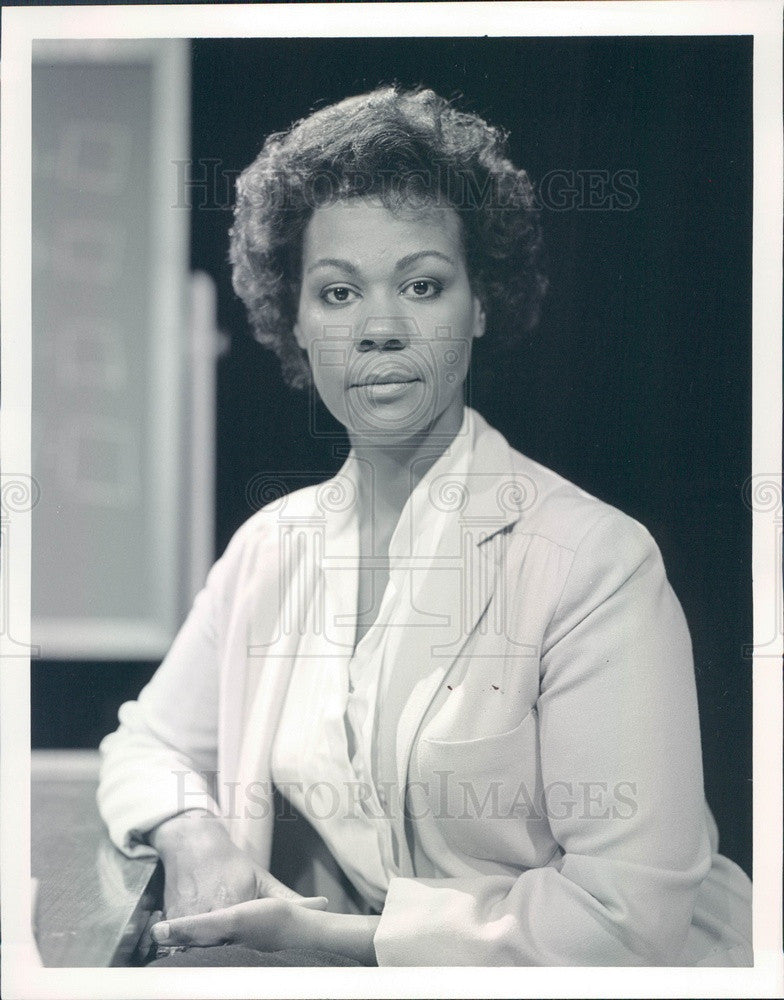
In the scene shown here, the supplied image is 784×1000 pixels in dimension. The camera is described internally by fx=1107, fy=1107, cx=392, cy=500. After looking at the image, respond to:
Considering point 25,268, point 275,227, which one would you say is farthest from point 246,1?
point 25,268

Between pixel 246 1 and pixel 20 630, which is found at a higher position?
pixel 246 1

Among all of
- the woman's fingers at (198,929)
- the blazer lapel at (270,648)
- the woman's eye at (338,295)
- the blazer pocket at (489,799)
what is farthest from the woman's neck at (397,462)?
the woman's fingers at (198,929)

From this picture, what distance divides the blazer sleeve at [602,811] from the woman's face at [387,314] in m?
0.40

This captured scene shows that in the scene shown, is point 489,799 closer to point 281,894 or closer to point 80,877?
point 281,894

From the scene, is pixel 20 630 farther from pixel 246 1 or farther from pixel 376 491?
pixel 246 1

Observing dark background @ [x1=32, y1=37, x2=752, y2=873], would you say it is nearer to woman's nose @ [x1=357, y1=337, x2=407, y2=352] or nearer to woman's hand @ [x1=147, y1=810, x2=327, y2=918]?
woman's nose @ [x1=357, y1=337, x2=407, y2=352]

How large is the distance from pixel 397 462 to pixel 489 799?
62cm

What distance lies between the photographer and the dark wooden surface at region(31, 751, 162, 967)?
1.90m

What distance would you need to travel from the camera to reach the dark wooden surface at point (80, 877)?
1896 mm

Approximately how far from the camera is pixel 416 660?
196 centimetres

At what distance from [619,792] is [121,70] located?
1571mm

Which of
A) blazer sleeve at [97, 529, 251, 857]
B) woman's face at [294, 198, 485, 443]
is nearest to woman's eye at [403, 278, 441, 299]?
woman's face at [294, 198, 485, 443]

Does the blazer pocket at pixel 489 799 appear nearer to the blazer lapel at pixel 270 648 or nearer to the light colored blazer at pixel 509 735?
the light colored blazer at pixel 509 735

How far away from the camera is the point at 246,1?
6.64 feet
